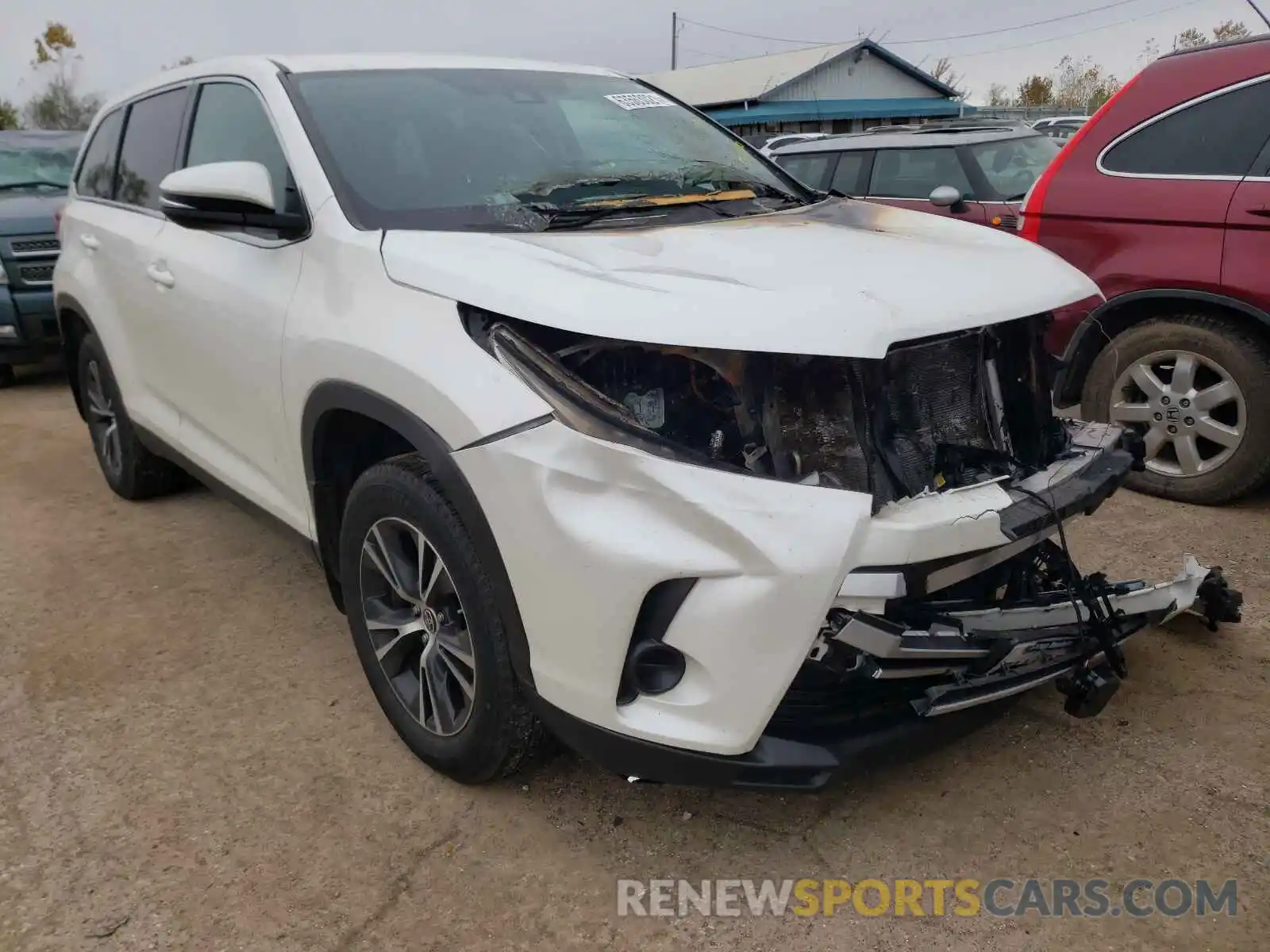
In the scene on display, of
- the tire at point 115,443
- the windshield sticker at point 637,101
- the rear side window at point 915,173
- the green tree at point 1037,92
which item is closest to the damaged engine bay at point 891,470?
the windshield sticker at point 637,101

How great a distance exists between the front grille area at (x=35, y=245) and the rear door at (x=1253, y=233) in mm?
7709

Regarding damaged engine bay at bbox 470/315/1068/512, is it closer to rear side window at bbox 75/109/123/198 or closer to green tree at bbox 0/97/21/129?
rear side window at bbox 75/109/123/198

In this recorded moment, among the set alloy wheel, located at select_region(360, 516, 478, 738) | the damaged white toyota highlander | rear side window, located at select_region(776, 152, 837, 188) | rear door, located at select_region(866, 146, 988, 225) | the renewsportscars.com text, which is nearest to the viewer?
the damaged white toyota highlander

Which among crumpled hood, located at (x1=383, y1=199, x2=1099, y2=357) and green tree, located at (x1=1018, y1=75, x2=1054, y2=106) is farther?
green tree, located at (x1=1018, y1=75, x2=1054, y2=106)

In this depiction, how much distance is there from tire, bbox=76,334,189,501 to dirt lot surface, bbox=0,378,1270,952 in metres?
1.30

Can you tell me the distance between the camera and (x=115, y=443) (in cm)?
484

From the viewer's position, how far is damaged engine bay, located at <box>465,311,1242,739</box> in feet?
6.73

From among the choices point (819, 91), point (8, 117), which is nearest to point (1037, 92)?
point (819, 91)

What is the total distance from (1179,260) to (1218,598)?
6.28 ft

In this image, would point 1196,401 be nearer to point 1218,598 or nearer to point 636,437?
point 1218,598

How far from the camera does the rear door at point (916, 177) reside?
7.04 metres

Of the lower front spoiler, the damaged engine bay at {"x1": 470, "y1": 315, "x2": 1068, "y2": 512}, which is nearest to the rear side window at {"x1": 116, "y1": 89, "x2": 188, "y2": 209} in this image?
the damaged engine bay at {"x1": 470, "y1": 315, "x2": 1068, "y2": 512}

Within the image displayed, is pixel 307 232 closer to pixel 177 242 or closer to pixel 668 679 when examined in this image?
pixel 177 242

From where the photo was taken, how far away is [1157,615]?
2604mm
